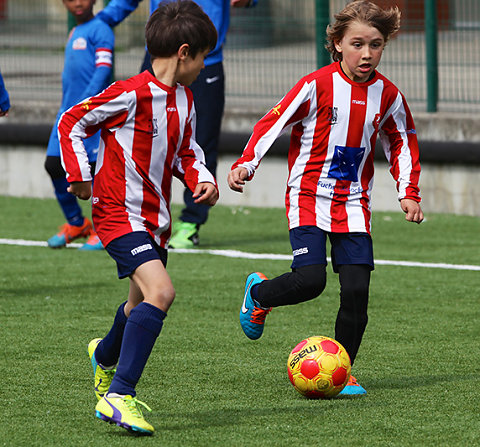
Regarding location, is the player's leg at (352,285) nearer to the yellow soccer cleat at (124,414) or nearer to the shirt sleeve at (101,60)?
the yellow soccer cleat at (124,414)

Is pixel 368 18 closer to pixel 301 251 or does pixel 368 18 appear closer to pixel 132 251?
pixel 301 251

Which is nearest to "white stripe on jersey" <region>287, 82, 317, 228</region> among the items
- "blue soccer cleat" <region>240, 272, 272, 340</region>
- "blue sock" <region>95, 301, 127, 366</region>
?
"blue soccer cleat" <region>240, 272, 272, 340</region>

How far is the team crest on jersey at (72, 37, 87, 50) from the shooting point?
931cm

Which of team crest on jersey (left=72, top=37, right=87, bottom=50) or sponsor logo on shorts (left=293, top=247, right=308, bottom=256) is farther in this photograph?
team crest on jersey (left=72, top=37, right=87, bottom=50)

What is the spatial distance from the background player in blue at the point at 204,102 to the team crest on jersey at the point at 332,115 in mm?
4209

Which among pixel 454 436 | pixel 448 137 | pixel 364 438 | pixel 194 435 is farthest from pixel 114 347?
pixel 448 137

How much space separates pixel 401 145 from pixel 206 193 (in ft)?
3.72

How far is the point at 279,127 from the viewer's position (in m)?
5.34

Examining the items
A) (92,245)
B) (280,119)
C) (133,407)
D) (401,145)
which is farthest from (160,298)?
(92,245)

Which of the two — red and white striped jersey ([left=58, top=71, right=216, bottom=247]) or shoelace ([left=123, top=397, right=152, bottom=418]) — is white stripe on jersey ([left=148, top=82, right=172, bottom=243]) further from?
shoelace ([left=123, top=397, right=152, bottom=418])

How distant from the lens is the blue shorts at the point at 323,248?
5.31 meters

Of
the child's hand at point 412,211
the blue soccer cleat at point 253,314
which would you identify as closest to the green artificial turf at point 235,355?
the blue soccer cleat at point 253,314

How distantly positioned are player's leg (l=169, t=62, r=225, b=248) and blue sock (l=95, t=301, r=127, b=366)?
14.8 ft

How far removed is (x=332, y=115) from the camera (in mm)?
5383
